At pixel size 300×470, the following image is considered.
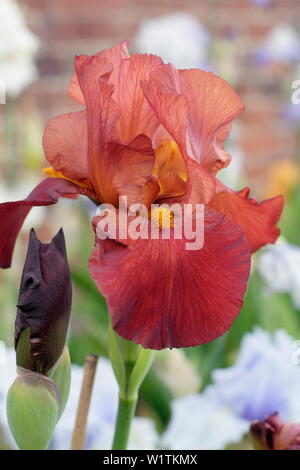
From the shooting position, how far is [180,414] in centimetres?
68

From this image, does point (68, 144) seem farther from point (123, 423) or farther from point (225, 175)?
point (225, 175)

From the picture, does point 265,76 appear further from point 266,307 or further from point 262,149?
point 266,307

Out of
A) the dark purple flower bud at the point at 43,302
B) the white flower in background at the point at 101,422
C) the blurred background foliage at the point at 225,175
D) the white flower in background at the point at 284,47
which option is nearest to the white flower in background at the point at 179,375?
the blurred background foliage at the point at 225,175

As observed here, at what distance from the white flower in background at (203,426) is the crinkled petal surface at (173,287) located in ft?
0.86

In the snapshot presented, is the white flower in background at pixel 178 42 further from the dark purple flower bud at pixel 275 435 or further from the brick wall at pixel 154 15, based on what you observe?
the dark purple flower bud at pixel 275 435

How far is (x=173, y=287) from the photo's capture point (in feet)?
1.31

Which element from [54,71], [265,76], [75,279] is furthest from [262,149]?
[75,279]

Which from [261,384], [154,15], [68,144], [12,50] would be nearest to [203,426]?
[261,384]

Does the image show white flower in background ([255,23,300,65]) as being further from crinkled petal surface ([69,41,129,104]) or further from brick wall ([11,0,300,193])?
crinkled petal surface ([69,41,129,104])

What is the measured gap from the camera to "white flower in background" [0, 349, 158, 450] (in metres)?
0.63

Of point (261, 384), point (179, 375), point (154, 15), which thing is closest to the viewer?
point (261, 384)

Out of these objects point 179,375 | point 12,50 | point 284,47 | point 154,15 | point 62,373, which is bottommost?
point 179,375

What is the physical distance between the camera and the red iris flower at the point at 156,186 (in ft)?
1.30

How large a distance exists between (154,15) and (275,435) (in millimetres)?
1899
